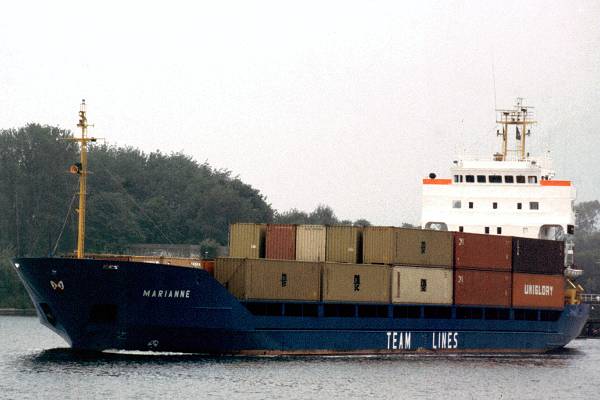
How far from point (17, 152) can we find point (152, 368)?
63430 millimetres

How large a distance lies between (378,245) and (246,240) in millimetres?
5686

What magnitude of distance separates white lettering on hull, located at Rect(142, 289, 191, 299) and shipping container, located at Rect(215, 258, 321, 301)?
7.03ft

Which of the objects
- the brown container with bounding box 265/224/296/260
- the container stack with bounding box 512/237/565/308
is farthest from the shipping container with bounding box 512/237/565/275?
the brown container with bounding box 265/224/296/260

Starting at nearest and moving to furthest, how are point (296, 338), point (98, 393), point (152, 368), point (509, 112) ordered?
1. point (98, 393)
2. point (152, 368)
3. point (296, 338)
4. point (509, 112)

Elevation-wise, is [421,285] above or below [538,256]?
below

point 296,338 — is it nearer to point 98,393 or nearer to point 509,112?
point 98,393

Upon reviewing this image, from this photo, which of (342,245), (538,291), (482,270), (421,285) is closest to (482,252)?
(482,270)

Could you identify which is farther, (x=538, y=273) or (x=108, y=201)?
A: (x=108, y=201)

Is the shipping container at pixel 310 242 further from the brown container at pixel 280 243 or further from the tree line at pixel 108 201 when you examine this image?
the tree line at pixel 108 201

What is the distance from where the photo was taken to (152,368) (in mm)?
44750

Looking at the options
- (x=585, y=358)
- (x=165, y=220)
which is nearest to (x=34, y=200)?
(x=165, y=220)

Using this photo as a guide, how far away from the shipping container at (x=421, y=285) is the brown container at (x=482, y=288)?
0.59 meters

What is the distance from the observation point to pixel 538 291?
58.1m

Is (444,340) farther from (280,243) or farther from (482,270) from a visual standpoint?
(280,243)
